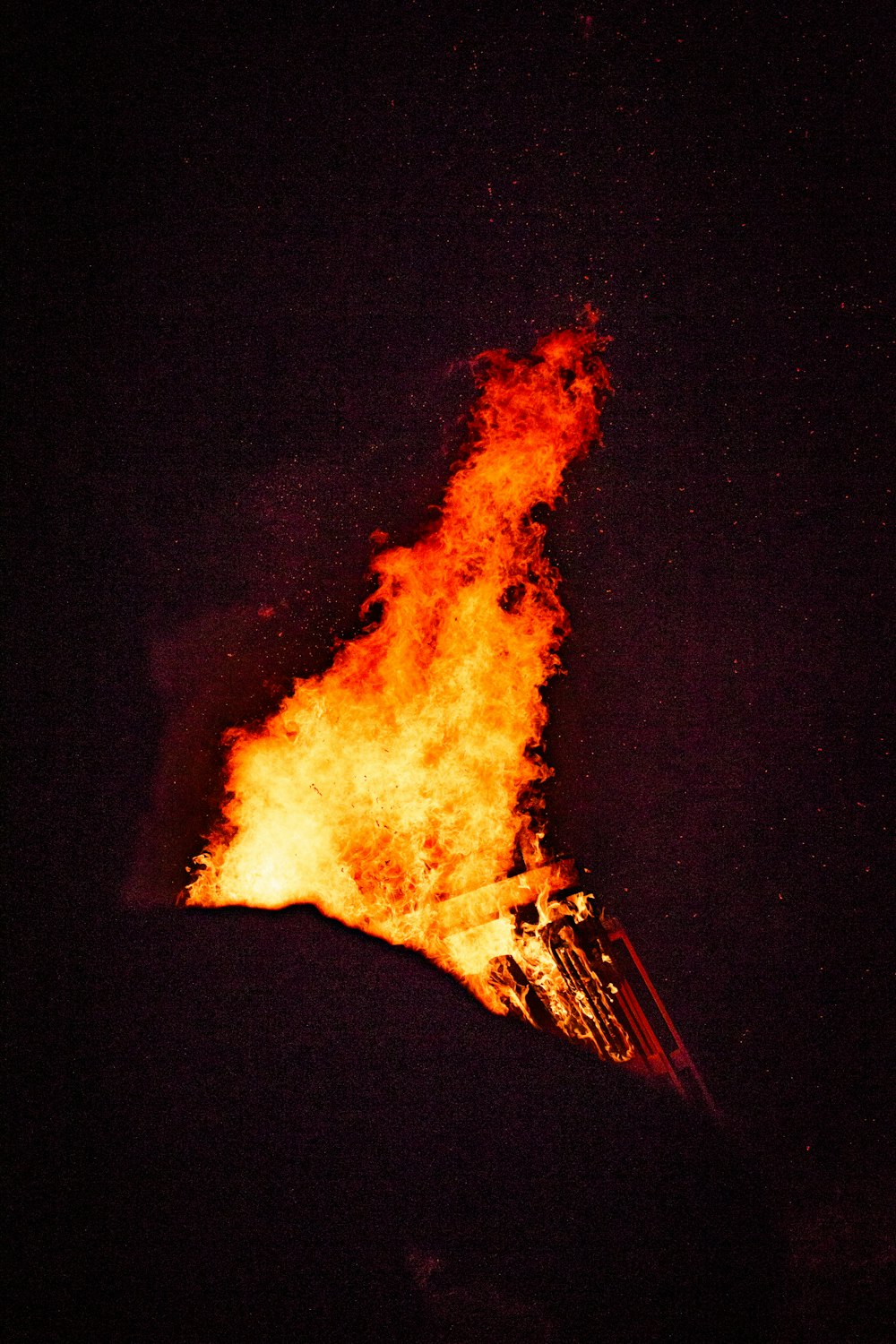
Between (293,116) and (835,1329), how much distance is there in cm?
439

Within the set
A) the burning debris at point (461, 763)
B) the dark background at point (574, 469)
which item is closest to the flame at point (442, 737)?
the burning debris at point (461, 763)

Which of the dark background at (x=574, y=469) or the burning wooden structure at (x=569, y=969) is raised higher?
the dark background at (x=574, y=469)

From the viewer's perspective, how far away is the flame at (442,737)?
2443 mm

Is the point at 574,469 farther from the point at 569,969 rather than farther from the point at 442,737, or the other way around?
the point at 569,969

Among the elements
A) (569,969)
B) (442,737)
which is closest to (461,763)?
(442,737)

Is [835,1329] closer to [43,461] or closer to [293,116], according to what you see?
[43,461]

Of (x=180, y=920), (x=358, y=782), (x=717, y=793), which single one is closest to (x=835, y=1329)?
(x=717, y=793)

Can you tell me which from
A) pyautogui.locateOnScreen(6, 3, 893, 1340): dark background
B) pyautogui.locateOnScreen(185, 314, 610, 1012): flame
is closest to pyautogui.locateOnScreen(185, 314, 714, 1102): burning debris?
pyautogui.locateOnScreen(185, 314, 610, 1012): flame

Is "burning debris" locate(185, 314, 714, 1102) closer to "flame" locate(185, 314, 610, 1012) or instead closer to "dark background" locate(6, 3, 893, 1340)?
"flame" locate(185, 314, 610, 1012)

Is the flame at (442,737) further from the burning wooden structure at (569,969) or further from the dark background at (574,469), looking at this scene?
the dark background at (574,469)

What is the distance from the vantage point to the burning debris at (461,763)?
96.2 inches

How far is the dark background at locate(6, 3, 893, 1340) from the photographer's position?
241 centimetres

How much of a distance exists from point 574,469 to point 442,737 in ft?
3.27

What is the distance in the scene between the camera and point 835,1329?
246 centimetres
